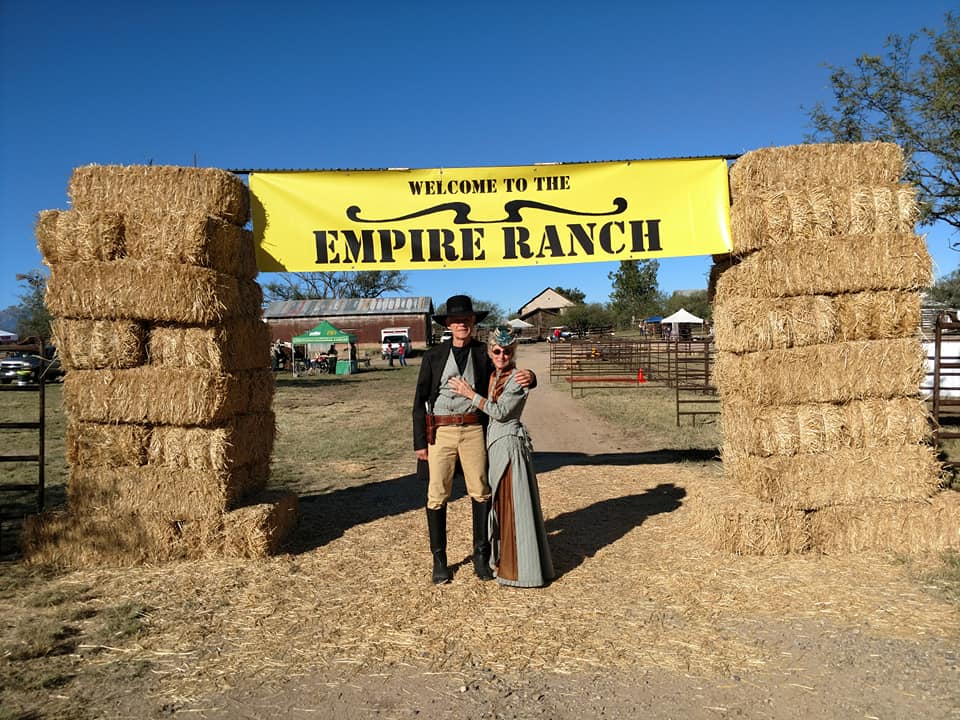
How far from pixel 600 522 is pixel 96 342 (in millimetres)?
5065

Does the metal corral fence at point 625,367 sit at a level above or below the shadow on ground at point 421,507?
above

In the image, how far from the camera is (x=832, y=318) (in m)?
5.58

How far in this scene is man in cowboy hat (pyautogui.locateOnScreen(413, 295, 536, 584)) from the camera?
504 centimetres

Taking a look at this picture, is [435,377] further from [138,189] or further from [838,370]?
[838,370]

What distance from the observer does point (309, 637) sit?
407cm

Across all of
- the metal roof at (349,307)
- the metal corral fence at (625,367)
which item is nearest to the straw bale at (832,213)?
the metal corral fence at (625,367)

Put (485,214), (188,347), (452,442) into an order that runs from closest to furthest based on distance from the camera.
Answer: (452,442), (188,347), (485,214)

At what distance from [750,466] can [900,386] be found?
58.1 inches

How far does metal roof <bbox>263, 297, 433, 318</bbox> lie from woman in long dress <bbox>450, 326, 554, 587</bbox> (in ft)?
171

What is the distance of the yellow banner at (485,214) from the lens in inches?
248

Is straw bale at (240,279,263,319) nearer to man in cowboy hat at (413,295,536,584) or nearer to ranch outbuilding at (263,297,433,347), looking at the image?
man in cowboy hat at (413,295,536,584)

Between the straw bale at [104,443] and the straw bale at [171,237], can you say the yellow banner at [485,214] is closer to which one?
the straw bale at [171,237]

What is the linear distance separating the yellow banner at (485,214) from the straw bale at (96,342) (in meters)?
1.44

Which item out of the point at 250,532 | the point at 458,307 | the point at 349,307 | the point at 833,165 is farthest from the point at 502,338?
the point at 349,307
